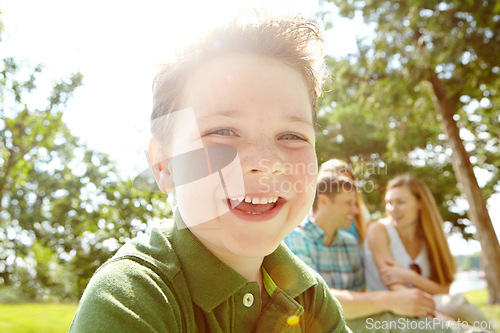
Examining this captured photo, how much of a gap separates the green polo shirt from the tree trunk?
28.7ft

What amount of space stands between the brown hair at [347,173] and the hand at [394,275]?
588 millimetres

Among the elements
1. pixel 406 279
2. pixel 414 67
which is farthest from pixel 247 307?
pixel 414 67

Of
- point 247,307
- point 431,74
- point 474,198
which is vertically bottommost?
point 247,307

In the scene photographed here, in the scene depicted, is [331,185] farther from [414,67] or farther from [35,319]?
[414,67]

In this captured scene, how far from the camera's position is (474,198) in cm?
874

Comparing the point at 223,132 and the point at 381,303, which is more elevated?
the point at 223,132

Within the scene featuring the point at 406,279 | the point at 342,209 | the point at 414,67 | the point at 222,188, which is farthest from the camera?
the point at 414,67

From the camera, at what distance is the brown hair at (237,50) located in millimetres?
1114

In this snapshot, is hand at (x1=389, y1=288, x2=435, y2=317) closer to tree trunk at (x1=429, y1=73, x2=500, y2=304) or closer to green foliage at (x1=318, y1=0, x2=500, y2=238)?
green foliage at (x1=318, y1=0, x2=500, y2=238)

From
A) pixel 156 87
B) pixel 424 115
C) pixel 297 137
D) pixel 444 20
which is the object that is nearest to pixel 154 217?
pixel 156 87

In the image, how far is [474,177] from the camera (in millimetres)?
8852

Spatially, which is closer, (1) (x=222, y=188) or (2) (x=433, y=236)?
(1) (x=222, y=188)

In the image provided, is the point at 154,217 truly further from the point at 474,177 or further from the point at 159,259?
the point at 474,177

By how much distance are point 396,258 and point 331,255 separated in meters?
0.86
